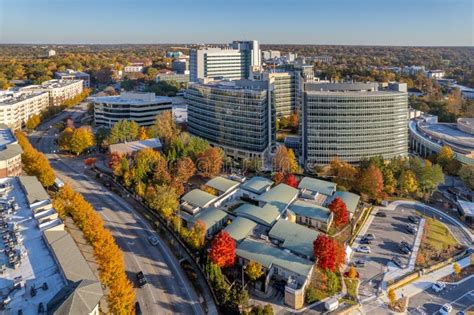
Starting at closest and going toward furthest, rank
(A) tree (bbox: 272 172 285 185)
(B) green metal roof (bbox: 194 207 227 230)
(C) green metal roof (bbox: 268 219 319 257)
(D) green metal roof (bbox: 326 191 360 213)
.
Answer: (C) green metal roof (bbox: 268 219 319 257), (B) green metal roof (bbox: 194 207 227 230), (D) green metal roof (bbox: 326 191 360 213), (A) tree (bbox: 272 172 285 185)

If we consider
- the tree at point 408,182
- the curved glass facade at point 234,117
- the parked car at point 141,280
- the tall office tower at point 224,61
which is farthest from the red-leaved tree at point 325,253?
the tall office tower at point 224,61

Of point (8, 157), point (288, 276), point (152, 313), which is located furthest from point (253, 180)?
point (8, 157)

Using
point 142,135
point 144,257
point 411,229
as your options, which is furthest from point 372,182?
point 142,135

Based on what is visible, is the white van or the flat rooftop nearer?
the flat rooftop

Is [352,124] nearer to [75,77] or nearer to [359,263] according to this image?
[359,263]

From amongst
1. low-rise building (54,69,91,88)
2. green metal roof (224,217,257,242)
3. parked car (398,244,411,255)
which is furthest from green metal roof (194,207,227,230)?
low-rise building (54,69,91,88)

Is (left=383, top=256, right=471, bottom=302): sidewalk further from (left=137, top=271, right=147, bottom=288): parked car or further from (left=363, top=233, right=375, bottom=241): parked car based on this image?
(left=137, top=271, right=147, bottom=288): parked car
